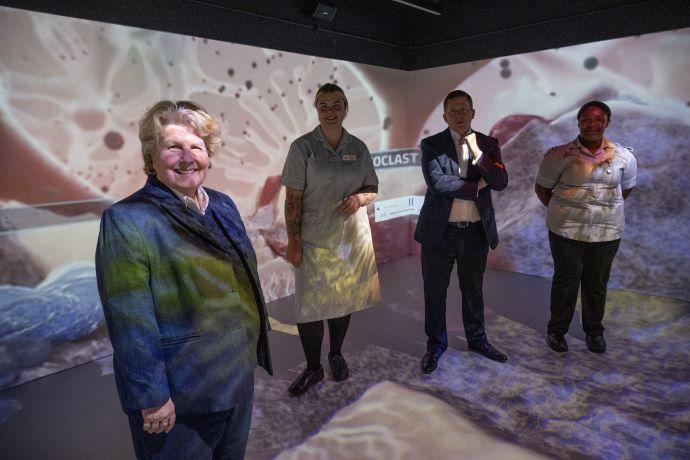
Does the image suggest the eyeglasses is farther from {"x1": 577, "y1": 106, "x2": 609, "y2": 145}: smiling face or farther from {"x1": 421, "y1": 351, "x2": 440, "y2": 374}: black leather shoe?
{"x1": 421, "y1": 351, "x2": 440, "y2": 374}: black leather shoe

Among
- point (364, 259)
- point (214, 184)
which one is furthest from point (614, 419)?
point (214, 184)

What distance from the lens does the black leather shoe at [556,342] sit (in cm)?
282

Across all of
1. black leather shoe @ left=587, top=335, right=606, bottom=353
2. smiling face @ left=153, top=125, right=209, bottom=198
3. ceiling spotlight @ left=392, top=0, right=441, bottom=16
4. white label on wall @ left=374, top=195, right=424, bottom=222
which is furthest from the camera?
white label on wall @ left=374, top=195, right=424, bottom=222

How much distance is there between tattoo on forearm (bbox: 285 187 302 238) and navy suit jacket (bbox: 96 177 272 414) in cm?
100

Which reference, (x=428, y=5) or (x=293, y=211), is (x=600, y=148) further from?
(x=428, y=5)

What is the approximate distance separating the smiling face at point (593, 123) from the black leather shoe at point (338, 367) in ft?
6.30

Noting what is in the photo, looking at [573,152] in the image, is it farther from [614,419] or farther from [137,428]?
[137,428]

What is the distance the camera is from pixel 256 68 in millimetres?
3408

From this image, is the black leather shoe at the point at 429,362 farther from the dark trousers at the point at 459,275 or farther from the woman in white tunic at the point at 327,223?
the woman in white tunic at the point at 327,223

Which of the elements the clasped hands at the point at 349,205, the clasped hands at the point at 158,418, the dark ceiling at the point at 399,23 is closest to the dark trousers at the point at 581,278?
the clasped hands at the point at 349,205

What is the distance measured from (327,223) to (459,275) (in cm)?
89

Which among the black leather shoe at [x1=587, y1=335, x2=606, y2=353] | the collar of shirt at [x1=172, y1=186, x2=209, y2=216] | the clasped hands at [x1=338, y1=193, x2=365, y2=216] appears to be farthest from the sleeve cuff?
the black leather shoe at [x1=587, y1=335, x2=606, y2=353]

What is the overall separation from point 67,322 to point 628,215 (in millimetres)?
4310

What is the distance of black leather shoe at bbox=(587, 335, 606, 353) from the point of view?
2.81 meters
